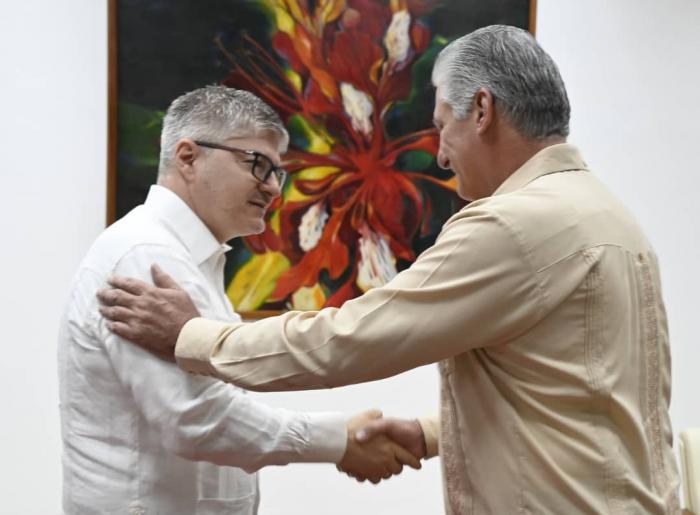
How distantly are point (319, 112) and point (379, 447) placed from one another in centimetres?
153

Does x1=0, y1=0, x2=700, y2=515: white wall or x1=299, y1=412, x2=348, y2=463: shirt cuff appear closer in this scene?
x1=299, y1=412, x2=348, y2=463: shirt cuff

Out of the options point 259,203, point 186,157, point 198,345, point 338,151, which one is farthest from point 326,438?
point 338,151

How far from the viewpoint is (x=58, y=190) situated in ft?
10.5

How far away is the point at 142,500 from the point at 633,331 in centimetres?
104

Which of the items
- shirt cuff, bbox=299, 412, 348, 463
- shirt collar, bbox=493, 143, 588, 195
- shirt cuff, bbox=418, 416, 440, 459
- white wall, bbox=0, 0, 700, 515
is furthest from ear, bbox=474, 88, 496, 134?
white wall, bbox=0, 0, 700, 515

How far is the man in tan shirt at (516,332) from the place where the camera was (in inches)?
60.4

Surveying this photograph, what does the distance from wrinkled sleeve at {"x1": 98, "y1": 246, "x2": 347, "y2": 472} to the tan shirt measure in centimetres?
17

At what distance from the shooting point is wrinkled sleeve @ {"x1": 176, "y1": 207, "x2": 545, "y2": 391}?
5.02 ft

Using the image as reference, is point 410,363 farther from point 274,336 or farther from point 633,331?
point 633,331

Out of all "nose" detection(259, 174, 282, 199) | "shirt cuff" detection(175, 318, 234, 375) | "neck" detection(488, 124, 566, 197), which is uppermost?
"neck" detection(488, 124, 566, 197)

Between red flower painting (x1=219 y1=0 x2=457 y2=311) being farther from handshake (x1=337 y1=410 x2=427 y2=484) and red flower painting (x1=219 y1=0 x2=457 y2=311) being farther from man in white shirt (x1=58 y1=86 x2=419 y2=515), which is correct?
man in white shirt (x1=58 y1=86 x2=419 y2=515)

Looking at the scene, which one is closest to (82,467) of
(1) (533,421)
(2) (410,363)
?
(2) (410,363)

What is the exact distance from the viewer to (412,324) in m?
1.56

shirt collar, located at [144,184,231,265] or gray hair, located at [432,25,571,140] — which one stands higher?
gray hair, located at [432,25,571,140]
